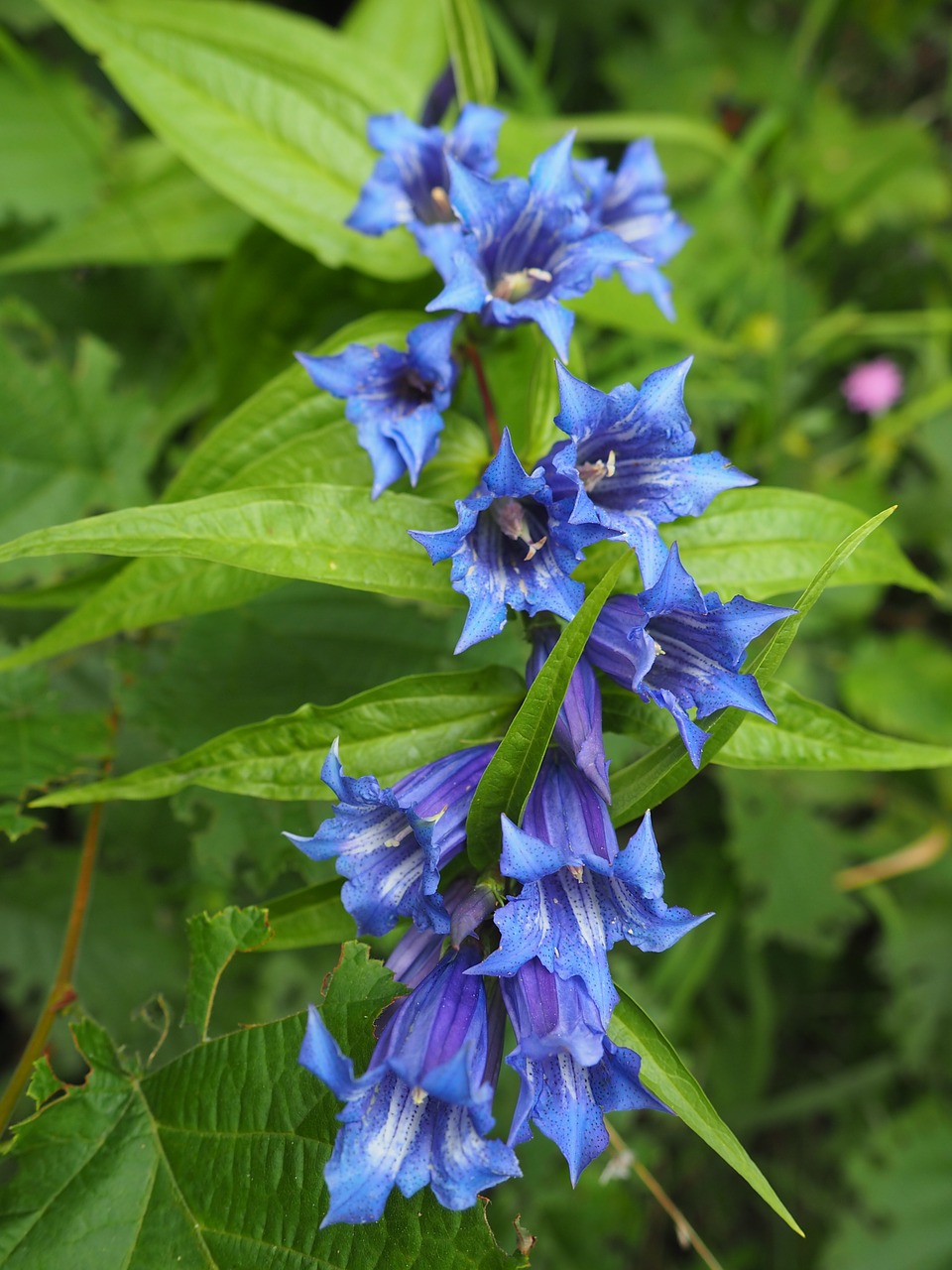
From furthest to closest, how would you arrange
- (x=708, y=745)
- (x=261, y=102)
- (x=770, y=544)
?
(x=261, y=102)
(x=770, y=544)
(x=708, y=745)

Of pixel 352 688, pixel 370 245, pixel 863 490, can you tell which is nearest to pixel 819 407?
pixel 863 490

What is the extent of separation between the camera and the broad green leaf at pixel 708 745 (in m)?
1.37

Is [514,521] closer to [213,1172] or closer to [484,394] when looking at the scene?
[484,394]

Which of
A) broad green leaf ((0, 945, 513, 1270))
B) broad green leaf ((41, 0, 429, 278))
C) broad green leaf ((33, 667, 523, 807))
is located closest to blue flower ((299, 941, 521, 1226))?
broad green leaf ((0, 945, 513, 1270))

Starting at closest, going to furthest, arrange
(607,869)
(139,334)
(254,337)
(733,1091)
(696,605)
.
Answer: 1. (607,869)
2. (696,605)
3. (254,337)
4. (139,334)
5. (733,1091)

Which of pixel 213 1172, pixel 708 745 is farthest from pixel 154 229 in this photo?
pixel 213 1172

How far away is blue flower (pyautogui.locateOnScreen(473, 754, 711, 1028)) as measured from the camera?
1.27 metres

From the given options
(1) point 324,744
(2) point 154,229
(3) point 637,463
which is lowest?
(1) point 324,744

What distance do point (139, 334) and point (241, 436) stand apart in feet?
4.79

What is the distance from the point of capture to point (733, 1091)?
3322 mm

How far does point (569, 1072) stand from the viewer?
1.35 m

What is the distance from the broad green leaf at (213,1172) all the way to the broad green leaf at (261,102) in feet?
5.14

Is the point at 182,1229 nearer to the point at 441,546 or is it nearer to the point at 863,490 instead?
the point at 441,546

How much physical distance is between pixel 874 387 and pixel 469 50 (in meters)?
2.25
